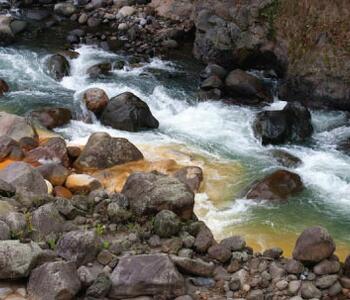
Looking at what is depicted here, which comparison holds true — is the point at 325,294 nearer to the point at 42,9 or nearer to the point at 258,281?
the point at 258,281

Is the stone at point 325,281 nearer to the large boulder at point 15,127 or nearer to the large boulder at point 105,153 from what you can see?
the large boulder at point 105,153

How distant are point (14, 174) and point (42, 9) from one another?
12.5 metres

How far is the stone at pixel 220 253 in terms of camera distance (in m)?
6.29

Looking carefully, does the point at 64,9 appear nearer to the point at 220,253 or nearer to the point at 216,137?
the point at 216,137

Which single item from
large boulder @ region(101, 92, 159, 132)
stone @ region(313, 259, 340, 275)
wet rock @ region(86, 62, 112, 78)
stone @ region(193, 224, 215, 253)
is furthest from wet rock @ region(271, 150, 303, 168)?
wet rock @ region(86, 62, 112, 78)

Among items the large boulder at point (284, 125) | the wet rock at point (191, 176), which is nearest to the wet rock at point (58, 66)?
the large boulder at point (284, 125)

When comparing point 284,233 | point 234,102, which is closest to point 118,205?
point 284,233

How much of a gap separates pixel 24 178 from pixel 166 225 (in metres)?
2.74

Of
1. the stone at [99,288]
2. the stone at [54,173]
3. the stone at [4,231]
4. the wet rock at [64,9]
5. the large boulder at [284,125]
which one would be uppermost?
the wet rock at [64,9]

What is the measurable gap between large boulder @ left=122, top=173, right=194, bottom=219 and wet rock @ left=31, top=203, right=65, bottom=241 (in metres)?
0.95

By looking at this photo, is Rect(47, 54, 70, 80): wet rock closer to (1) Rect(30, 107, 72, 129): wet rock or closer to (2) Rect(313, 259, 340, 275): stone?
(1) Rect(30, 107, 72, 129): wet rock

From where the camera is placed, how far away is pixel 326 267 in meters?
6.00

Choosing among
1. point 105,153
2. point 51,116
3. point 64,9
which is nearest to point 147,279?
point 105,153

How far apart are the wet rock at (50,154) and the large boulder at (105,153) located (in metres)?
0.27
